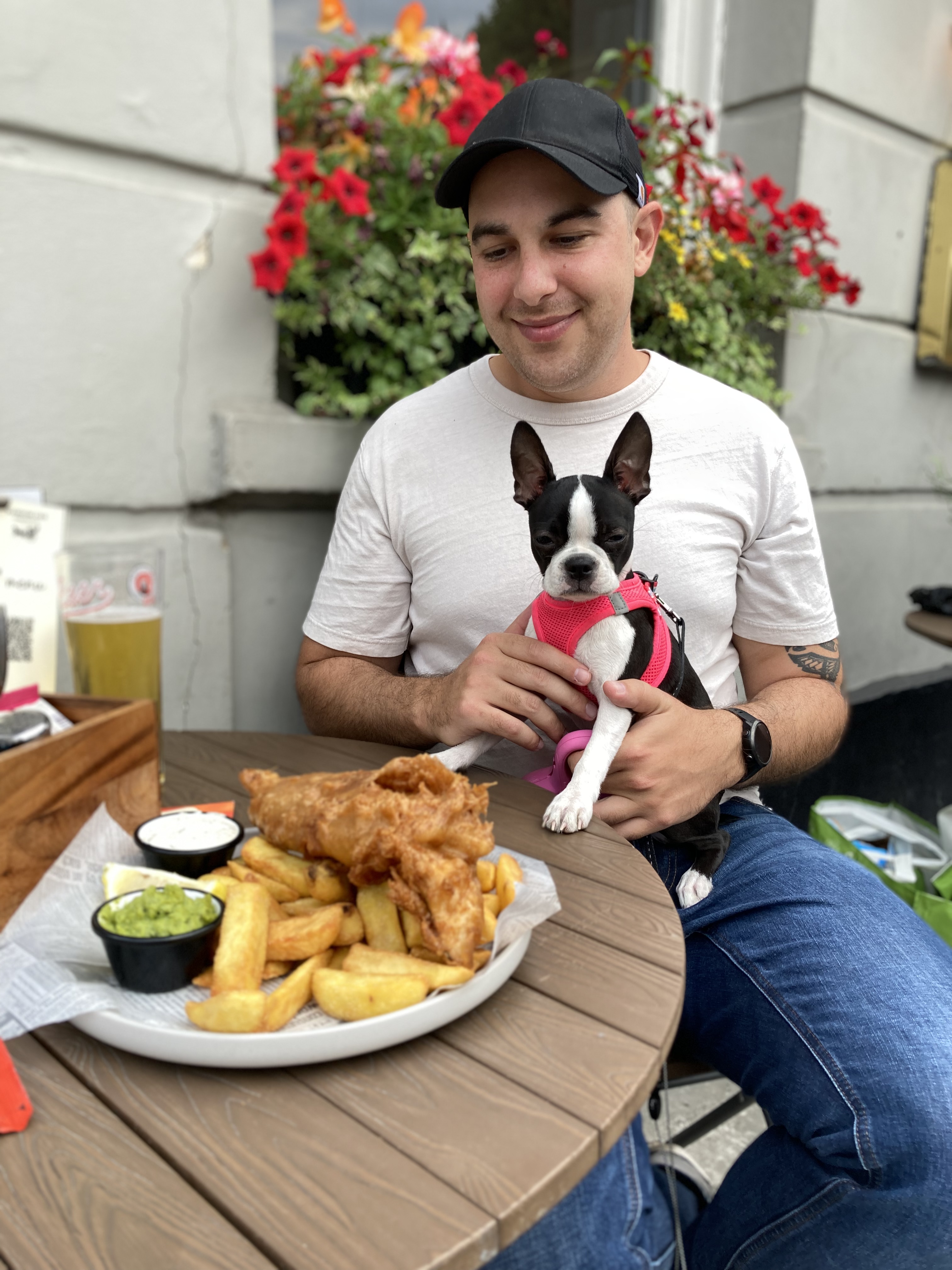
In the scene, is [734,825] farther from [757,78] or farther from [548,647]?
[757,78]

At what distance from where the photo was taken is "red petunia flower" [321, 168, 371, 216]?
2490 mm

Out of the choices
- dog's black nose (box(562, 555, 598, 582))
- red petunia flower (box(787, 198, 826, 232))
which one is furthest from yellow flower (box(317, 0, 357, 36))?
dog's black nose (box(562, 555, 598, 582))

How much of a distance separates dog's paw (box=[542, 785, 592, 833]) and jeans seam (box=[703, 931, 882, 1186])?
0.39 metres

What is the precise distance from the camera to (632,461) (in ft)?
4.89

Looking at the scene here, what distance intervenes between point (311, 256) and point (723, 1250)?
253 centimetres

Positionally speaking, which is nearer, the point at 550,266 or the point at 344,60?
the point at 550,266

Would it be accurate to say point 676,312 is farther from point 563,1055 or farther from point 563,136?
point 563,1055

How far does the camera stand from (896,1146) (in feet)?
4.15

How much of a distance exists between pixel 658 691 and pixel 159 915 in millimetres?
844

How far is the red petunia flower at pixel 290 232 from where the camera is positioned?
2.44 m

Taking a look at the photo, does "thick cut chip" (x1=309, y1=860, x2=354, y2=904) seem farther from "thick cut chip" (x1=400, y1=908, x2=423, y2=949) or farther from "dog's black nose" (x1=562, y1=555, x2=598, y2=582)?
"dog's black nose" (x1=562, y1=555, x2=598, y2=582)

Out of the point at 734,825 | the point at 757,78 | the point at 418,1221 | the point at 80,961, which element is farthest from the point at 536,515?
the point at 757,78

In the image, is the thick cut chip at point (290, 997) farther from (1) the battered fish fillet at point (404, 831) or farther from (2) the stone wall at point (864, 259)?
(2) the stone wall at point (864, 259)

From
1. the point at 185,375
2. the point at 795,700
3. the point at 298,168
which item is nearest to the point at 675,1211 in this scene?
the point at 795,700
